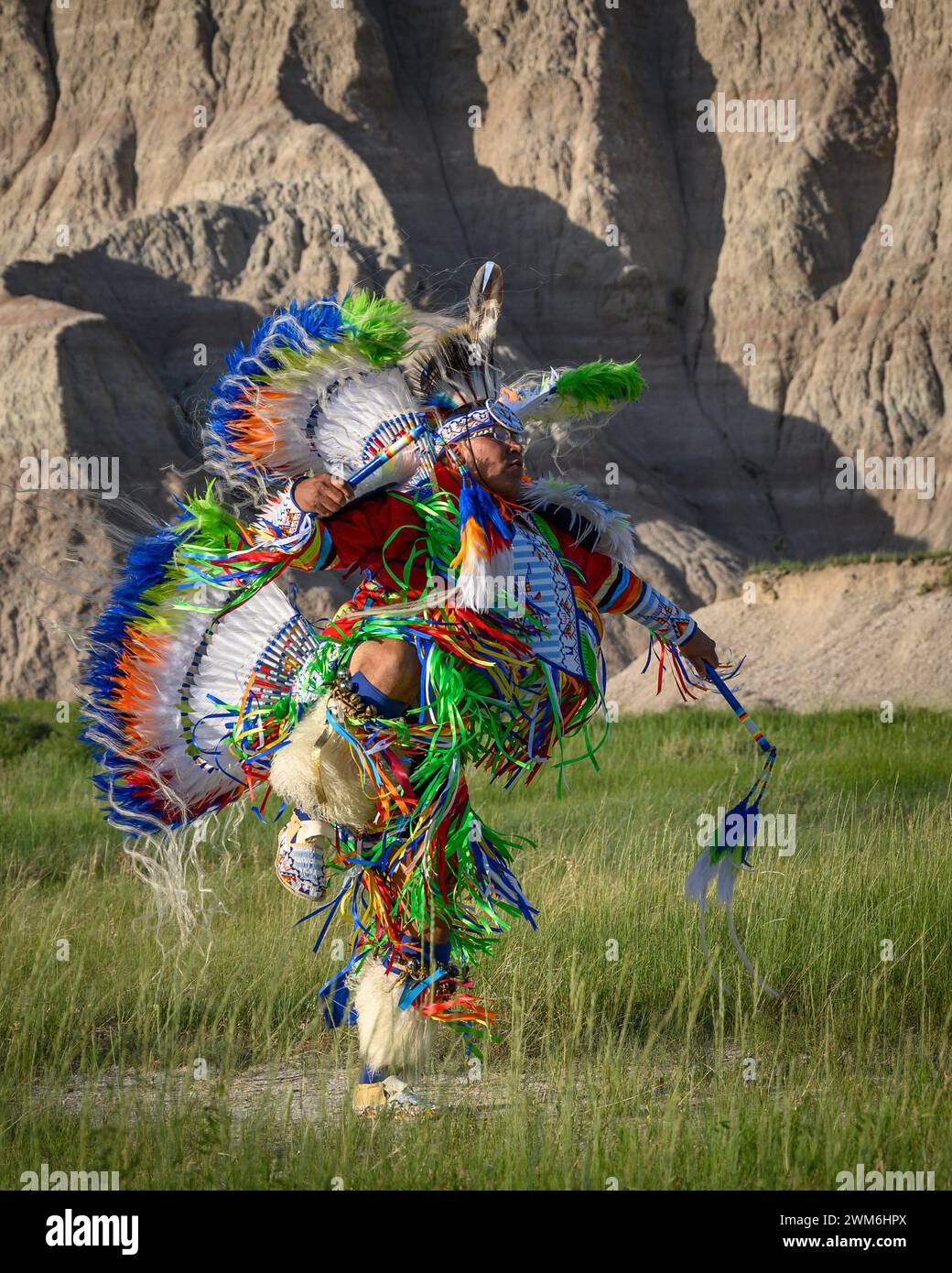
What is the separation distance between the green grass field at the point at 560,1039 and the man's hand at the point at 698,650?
3.34 feet

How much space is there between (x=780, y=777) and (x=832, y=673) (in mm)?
5621

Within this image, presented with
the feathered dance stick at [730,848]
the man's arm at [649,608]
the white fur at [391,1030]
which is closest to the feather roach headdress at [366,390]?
the man's arm at [649,608]

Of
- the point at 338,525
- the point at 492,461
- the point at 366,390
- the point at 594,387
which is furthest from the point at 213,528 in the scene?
the point at 594,387

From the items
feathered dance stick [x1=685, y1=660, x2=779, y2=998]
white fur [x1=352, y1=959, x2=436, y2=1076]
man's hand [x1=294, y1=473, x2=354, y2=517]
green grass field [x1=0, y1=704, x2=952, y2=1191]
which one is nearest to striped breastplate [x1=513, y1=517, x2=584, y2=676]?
man's hand [x1=294, y1=473, x2=354, y2=517]

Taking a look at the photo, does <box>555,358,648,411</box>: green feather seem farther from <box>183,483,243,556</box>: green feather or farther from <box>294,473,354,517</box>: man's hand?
<box>183,483,243,556</box>: green feather

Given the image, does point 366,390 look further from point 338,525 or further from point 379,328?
point 338,525

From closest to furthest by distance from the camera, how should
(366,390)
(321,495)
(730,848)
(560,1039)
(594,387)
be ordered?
1. (321,495)
2. (366,390)
3. (594,387)
4. (730,848)
5. (560,1039)

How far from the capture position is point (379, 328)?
4.12 m

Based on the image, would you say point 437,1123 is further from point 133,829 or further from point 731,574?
point 731,574

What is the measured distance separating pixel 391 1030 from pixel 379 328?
1.99 m

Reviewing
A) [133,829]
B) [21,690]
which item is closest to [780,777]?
[133,829]

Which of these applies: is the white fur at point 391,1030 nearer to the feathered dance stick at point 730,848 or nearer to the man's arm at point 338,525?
the feathered dance stick at point 730,848

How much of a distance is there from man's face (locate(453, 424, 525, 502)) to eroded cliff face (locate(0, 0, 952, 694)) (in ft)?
66.9

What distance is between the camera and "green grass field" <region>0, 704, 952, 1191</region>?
11.2ft
